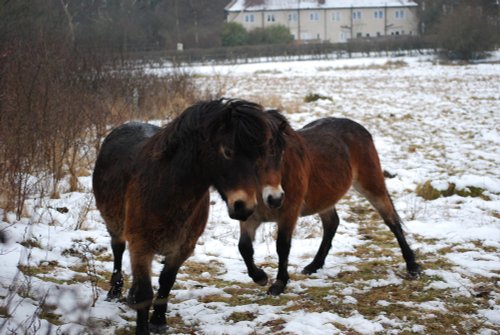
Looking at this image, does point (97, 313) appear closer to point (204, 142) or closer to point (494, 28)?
point (204, 142)

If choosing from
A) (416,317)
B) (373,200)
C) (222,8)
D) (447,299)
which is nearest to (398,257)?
(373,200)

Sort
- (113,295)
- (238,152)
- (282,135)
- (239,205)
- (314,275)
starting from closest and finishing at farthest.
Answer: (239,205) < (238,152) < (282,135) < (113,295) < (314,275)

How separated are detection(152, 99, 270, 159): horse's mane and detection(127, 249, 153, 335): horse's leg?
69 centimetres

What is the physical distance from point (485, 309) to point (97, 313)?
10.1ft

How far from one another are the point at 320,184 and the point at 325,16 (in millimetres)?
71312

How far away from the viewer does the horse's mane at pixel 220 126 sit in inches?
129

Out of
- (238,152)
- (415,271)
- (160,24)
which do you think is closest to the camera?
(238,152)

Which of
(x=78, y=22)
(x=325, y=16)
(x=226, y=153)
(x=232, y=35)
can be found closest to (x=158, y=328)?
(x=226, y=153)

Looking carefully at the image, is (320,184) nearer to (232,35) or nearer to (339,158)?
(339,158)

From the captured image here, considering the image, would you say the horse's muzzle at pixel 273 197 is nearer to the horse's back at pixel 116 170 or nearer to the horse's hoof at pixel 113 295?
the horse's back at pixel 116 170

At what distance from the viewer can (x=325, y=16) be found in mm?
72812

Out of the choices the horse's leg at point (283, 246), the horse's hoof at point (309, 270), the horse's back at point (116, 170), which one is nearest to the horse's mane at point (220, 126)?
the horse's back at point (116, 170)

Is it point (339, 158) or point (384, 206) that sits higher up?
point (339, 158)

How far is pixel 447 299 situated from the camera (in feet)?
15.1
